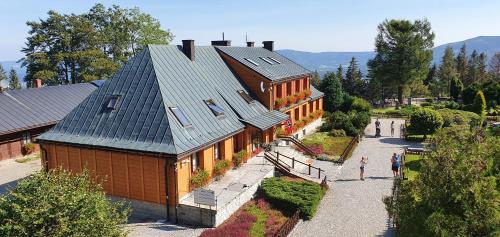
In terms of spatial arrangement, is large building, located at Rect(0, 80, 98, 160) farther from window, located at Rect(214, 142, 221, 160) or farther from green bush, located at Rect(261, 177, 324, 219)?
green bush, located at Rect(261, 177, 324, 219)

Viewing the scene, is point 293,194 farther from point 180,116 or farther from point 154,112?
point 154,112

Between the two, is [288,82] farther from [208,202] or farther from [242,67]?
[208,202]

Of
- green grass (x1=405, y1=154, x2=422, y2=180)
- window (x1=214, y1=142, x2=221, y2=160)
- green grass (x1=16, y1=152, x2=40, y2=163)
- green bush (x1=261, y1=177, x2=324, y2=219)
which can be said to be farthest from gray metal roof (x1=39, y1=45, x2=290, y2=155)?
green grass (x1=405, y1=154, x2=422, y2=180)

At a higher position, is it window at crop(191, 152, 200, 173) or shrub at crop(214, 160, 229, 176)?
window at crop(191, 152, 200, 173)

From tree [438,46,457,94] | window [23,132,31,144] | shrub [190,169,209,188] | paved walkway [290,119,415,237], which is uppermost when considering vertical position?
tree [438,46,457,94]

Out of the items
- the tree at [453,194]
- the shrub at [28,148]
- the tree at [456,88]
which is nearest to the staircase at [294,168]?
the tree at [453,194]

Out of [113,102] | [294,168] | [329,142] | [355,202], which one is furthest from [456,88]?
[113,102]

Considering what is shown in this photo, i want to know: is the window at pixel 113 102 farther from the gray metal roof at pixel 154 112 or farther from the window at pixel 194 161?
the window at pixel 194 161
